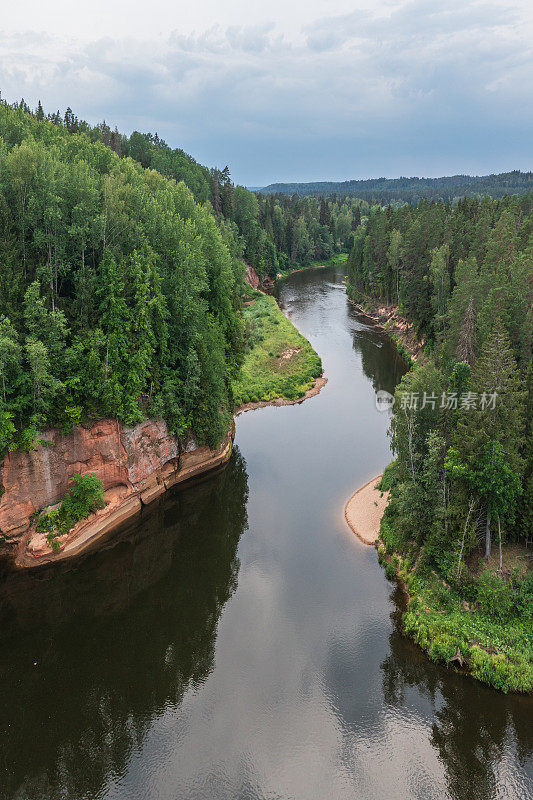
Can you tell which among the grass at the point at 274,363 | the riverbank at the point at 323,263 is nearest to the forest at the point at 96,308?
the grass at the point at 274,363

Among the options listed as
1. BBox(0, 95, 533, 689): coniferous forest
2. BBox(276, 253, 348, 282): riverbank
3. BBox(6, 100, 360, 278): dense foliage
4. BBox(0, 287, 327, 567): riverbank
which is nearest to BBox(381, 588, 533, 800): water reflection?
BBox(0, 95, 533, 689): coniferous forest

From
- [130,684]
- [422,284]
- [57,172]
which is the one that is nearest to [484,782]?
[130,684]

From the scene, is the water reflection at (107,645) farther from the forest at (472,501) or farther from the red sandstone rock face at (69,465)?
the forest at (472,501)

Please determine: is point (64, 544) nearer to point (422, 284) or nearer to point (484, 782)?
point (484, 782)

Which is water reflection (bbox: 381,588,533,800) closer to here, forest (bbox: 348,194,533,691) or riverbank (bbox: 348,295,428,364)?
forest (bbox: 348,194,533,691)

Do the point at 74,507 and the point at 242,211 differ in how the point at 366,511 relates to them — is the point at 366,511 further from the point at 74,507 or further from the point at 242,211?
the point at 242,211

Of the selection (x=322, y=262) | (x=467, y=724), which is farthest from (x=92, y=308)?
(x=322, y=262)
